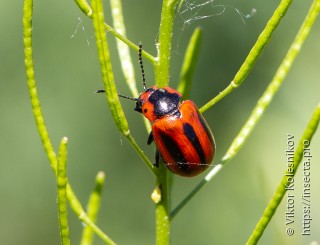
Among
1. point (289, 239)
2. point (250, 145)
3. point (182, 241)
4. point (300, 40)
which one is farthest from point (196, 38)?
point (250, 145)

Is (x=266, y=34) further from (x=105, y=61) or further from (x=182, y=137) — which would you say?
(x=182, y=137)

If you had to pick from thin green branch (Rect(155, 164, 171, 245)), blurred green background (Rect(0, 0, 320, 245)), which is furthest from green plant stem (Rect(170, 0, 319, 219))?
blurred green background (Rect(0, 0, 320, 245))

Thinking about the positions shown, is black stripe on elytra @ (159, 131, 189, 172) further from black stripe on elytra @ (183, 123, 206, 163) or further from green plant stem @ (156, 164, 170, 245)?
green plant stem @ (156, 164, 170, 245)

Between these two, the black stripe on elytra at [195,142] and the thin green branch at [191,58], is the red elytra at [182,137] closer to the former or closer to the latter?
the black stripe on elytra at [195,142]

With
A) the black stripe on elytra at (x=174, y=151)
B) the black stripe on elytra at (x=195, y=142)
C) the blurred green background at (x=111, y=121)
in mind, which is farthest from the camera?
the blurred green background at (x=111, y=121)

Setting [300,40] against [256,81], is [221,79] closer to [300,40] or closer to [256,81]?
[256,81]

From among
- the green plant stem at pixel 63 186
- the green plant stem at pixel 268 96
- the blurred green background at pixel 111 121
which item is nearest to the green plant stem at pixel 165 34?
the green plant stem at pixel 268 96

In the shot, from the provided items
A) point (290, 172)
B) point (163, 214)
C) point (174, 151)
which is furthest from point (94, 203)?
point (290, 172)
